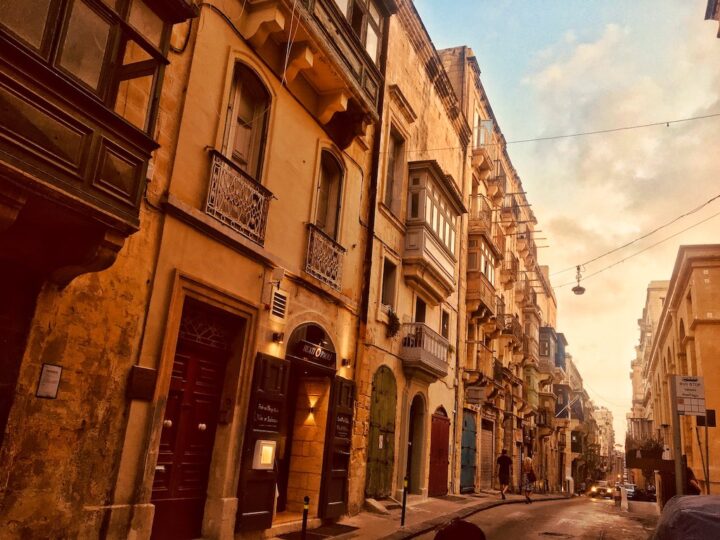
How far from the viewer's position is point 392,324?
1551cm

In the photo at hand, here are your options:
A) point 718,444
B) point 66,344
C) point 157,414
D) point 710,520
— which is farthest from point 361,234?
point 718,444

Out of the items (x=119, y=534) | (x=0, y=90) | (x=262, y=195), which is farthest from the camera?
(x=262, y=195)

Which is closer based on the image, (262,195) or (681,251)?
(262,195)

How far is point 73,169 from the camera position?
5.38 meters

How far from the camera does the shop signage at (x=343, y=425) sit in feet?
39.4

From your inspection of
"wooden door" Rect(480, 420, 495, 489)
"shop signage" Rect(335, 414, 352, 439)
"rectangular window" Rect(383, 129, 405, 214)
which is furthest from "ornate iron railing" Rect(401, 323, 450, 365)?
"wooden door" Rect(480, 420, 495, 489)

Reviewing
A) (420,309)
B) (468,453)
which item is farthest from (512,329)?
(420,309)

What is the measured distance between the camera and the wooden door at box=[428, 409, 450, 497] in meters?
18.5

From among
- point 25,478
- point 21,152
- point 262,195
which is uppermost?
point 262,195

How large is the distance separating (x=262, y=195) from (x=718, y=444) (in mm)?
17428

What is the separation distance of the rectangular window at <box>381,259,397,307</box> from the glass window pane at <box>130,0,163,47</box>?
10.2m

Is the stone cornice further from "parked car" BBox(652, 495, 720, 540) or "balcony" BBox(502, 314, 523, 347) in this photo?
"parked car" BBox(652, 495, 720, 540)

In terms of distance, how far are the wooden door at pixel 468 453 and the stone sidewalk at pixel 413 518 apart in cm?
377

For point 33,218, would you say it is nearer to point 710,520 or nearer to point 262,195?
point 262,195
